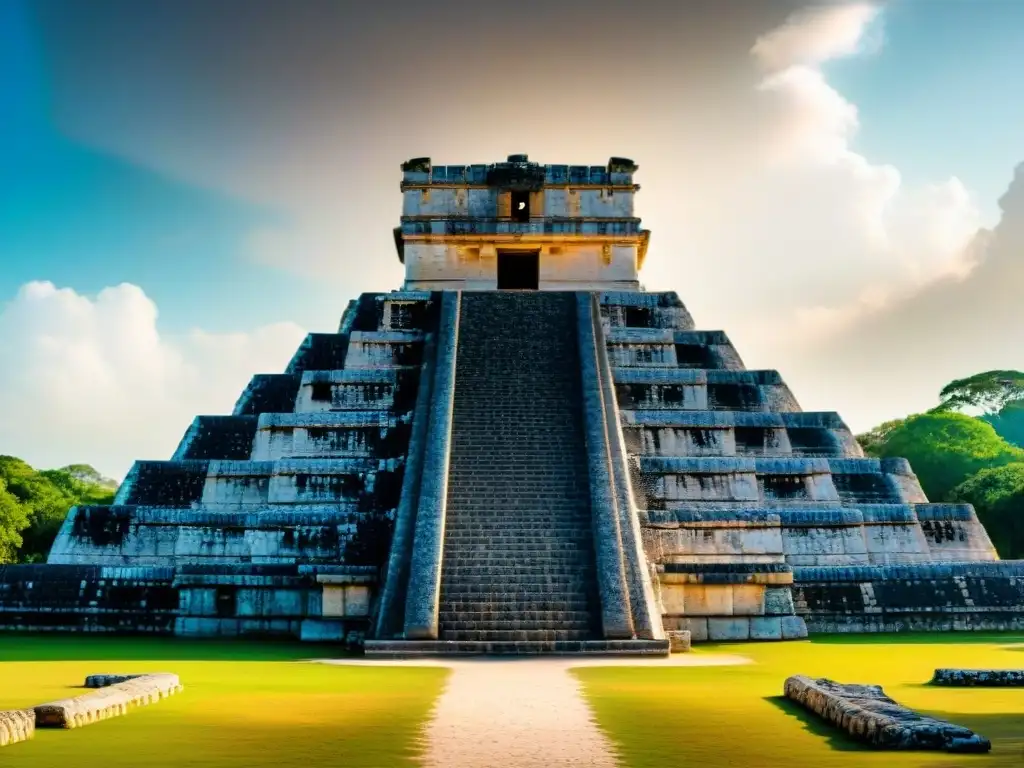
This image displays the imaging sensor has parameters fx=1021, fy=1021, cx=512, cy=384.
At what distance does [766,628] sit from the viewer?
483 inches

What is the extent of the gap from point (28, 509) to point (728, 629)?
25963mm

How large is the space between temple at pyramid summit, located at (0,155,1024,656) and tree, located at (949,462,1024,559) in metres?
13.6

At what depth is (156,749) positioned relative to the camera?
4930 mm

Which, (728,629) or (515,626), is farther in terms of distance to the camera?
(728,629)

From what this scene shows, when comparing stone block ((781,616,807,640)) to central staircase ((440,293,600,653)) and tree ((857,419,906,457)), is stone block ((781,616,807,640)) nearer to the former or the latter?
central staircase ((440,293,600,653))

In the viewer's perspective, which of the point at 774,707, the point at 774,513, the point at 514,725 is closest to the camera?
the point at 514,725

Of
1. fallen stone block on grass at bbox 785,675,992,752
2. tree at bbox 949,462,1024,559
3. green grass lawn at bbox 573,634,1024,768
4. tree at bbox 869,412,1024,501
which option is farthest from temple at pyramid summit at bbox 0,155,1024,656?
tree at bbox 869,412,1024,501

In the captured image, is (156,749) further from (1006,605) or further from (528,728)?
(1006,605)

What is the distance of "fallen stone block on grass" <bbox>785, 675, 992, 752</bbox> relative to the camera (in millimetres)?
4742

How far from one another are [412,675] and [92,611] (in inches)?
251

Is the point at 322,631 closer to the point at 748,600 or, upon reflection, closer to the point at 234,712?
the point at 748,600

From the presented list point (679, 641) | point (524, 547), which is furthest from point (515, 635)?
point (679, 641)

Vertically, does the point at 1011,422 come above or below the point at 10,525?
above

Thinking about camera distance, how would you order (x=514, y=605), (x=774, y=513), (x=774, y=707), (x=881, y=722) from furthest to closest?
(x=774, y=513), (x=514, y=605), (x=774, y=707), (x=881, y=722)
